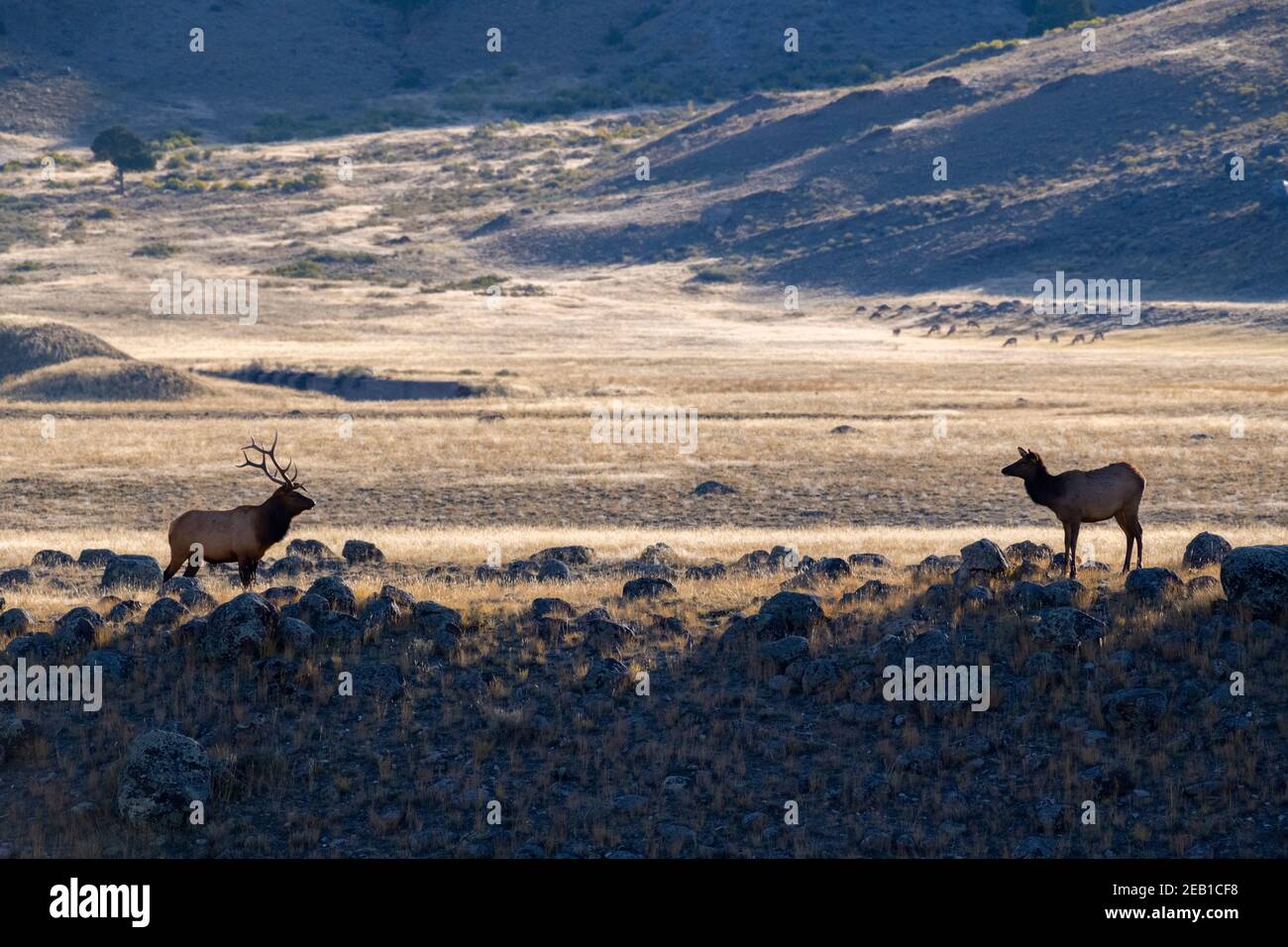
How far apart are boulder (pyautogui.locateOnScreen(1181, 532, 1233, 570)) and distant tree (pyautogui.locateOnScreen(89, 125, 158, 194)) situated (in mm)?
103873

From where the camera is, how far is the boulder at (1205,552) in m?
17.8

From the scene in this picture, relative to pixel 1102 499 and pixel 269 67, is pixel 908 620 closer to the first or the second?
pixel 1102 499

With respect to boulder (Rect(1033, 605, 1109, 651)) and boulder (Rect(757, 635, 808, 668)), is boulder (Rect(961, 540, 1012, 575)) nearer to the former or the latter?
boulder (Rect(1033, 605, 1109, 651))

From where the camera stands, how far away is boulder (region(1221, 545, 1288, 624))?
1441 centimetres

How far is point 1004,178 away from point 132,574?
8666 centimetres

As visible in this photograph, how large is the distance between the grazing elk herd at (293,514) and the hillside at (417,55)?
118m

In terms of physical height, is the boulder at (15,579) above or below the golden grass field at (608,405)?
below

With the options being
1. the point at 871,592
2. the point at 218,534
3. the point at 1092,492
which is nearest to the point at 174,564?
the point at 218,534

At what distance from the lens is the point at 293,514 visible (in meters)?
18.5

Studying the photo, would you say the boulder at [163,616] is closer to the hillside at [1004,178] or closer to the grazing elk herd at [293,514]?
the grazing elk herd at [293,514]

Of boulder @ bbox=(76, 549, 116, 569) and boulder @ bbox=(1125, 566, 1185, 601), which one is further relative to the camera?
boulder @ bbox=(76, 549, 116, 569)

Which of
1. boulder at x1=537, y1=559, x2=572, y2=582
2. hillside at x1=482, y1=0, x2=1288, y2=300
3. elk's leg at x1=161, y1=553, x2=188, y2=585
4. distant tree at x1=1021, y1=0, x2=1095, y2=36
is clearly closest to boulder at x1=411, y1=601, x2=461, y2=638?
boulder at x1=537, y1=559, x2=572, y2=582

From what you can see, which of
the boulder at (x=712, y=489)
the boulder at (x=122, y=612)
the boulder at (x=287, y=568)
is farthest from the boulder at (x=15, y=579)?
the boulder at (x=712, y=489)

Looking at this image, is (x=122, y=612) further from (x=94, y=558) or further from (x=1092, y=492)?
(x=1092, y=492)
